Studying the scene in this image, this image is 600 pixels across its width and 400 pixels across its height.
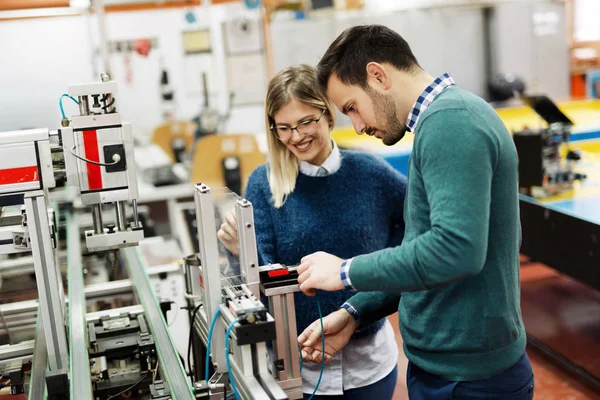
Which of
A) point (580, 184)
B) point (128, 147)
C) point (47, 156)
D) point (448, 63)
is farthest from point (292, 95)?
point (448, 63)

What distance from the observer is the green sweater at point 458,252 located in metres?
1.08

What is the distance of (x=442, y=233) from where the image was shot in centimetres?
108

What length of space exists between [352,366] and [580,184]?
2.58 m

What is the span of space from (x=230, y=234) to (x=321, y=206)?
17.0 inches

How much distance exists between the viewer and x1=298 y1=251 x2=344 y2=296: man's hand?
1217 millimetres

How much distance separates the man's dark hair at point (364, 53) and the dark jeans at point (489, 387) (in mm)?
633

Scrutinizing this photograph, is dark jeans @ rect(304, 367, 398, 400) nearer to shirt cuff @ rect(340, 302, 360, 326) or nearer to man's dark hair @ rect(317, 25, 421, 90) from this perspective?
shirt cuff @ rect(340, 302, 360, 326)

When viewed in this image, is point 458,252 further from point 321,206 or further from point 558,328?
point 558,328

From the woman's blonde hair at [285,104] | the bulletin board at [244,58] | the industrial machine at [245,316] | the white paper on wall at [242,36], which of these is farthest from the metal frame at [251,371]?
the white paper on wall at [242,36]

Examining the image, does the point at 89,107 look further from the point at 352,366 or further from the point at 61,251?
the point at 61,251

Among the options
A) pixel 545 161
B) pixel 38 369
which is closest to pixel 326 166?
pixel 38 369

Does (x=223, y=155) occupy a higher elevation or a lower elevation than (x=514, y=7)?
lower

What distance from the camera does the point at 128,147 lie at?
173 centimetres

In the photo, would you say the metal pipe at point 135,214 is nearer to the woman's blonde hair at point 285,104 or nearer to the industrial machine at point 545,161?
the woman's blonde hair at point 285,104
